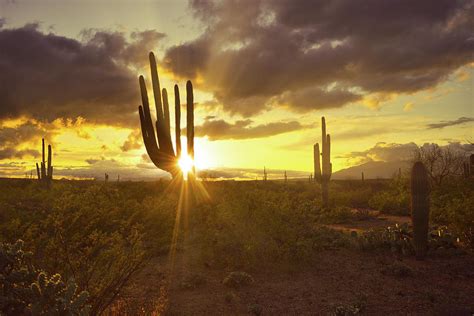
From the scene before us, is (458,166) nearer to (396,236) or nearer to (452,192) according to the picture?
(452,192)

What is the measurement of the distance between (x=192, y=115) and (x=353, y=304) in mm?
A: 9242

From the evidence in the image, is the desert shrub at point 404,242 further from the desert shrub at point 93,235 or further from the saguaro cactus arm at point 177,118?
the saguaro cactus arm at point 177,118

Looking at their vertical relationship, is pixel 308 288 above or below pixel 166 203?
below

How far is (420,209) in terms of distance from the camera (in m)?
10.9

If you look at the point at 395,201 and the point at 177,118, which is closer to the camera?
the point at 177,118

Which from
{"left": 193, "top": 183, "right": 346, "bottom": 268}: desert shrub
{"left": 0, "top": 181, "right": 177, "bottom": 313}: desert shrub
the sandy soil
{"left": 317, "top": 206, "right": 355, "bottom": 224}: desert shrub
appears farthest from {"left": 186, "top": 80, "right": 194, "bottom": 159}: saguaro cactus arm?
{"left": 317, "top": 206, "right": 355, "bottom": 224}: desert shrub

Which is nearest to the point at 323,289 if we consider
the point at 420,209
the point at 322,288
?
the point at 322,288

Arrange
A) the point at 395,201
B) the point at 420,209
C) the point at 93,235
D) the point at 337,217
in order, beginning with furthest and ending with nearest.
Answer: the point at 395,201, the point at 337,217, the point at 420,209, the point at 93,235

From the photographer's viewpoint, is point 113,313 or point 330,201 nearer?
point 113,313

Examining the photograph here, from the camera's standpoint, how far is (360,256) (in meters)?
11.1

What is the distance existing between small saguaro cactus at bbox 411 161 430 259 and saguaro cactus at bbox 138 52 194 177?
776 centimetres

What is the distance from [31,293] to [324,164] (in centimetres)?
2215

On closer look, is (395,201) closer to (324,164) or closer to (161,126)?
(324,164)

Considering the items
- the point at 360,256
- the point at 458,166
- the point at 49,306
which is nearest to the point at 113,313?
the point at 49,306
